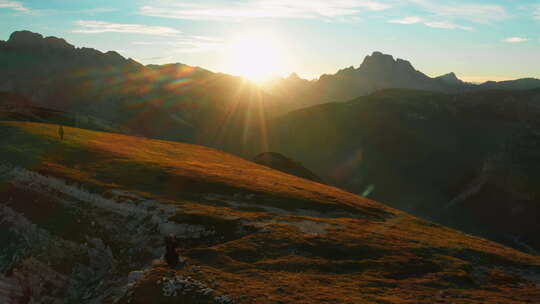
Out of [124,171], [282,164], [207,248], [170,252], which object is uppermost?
[124,171]

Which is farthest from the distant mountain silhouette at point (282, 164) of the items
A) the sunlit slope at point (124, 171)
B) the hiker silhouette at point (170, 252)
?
the hiker silhouette at point (170, 252)

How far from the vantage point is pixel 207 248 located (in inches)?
1326

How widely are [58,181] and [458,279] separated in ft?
153

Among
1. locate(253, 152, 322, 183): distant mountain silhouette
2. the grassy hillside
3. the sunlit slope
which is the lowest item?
locate(253, 152, 322, 183): distant mountain silhouette

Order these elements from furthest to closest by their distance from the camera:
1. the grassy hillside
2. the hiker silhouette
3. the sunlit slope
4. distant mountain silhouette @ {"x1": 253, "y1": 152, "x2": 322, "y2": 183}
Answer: distant mountain silhouette @ {"x1": 253, "y1": 152, "x2": 322, "y2": 183}
the sunlit slope
the hiker silhouette
the grassy hillside

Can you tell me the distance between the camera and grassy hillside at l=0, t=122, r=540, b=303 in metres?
27.4

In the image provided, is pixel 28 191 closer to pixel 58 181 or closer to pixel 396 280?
pixel 58 181

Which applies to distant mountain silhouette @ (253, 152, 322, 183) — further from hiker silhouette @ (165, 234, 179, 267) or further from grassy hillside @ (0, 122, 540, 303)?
hiker silhouette @ (165, 234, 179, 267)

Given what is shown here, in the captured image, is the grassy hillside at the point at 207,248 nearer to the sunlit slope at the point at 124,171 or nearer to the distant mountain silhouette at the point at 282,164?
the sunlit slope at the point at 124,171

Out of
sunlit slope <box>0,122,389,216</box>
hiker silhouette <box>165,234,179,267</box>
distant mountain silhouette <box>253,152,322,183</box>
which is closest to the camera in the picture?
hiker silhouette <box>165,234,179,267</box>

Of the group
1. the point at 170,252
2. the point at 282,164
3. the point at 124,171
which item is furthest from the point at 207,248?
the point at 282,164

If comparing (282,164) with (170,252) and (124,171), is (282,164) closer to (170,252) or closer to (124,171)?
(124,171)

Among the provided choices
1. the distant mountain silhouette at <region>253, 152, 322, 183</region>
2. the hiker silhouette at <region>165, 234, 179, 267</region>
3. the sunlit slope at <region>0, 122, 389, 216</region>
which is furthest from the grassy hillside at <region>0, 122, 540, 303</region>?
the distant mountain silhouette at <region>253, 152, 322, 183</region>

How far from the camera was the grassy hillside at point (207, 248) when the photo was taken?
27.4 metres
